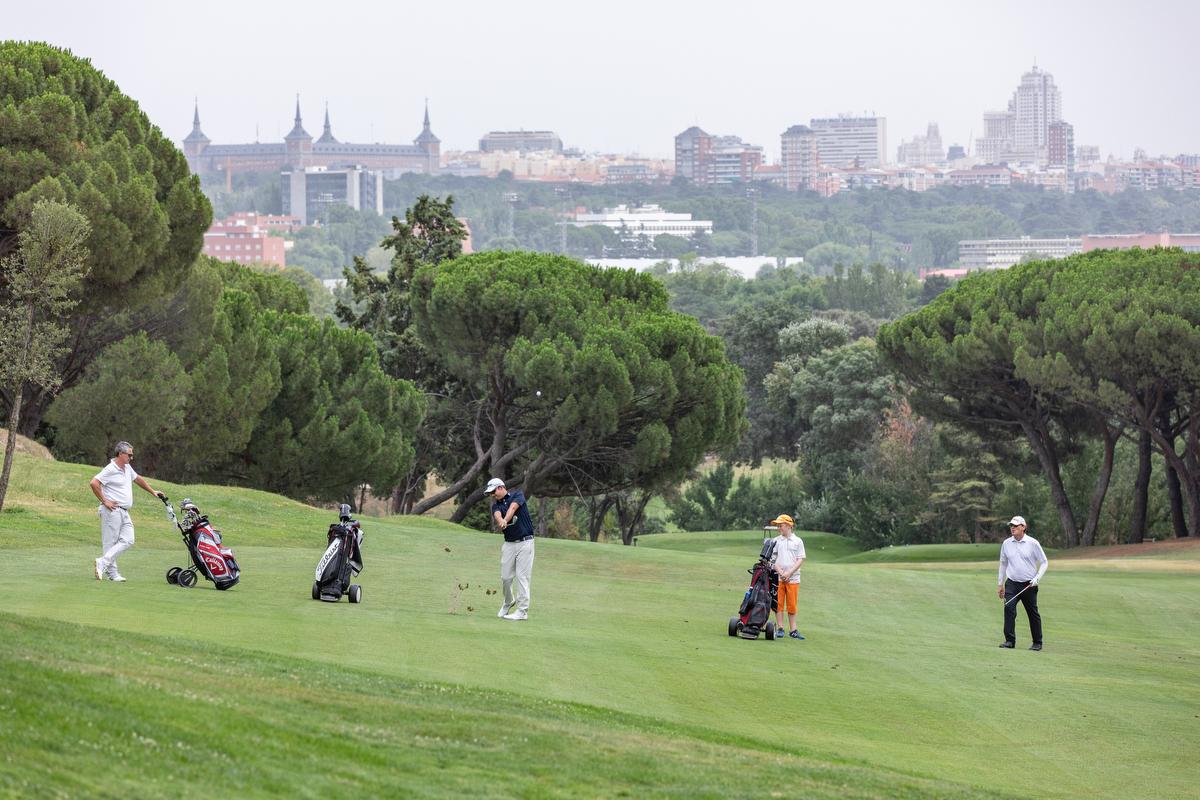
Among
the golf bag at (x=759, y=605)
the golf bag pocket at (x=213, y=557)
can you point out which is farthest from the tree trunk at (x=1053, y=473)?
the golf bag pocket at (x=213, y=557)

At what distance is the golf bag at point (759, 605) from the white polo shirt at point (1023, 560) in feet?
8.95

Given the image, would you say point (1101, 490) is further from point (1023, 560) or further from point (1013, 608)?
point (1023, 560)

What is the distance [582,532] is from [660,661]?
51966 millimetres

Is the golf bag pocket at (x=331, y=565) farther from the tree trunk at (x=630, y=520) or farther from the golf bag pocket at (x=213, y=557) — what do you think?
the tree trunk at (x=630, y=520)

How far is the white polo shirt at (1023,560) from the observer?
19.2 m

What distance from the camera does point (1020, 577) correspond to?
19250 millimetres

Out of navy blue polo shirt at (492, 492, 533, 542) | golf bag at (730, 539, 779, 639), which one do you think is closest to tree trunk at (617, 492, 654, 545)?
golf bag at (730, 539, 779, 639)

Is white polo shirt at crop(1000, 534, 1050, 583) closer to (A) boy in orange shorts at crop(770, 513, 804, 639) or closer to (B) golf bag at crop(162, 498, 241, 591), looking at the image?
(A) boy in orange shorts at crop(770, 513, 804, 639)

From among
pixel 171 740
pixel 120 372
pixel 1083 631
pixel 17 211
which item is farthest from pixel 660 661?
pixel 120 372

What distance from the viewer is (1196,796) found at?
1209 cm

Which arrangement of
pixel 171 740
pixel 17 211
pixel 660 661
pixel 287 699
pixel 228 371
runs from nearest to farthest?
1. pixel 171 740
2. pixel 287 699
3. pixel 660 661
4. pixel 17 211
5. pixel 228 371

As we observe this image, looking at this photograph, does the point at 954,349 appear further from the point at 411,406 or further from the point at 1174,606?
the point at 1174,606

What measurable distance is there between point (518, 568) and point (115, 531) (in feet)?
13.7

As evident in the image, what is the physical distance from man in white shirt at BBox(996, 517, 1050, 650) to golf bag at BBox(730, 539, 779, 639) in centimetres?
268
